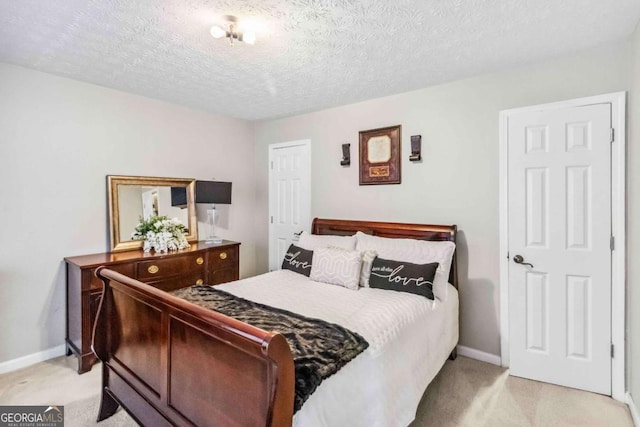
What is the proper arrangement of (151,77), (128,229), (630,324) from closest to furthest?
(630,324), (151,77), (128,229)

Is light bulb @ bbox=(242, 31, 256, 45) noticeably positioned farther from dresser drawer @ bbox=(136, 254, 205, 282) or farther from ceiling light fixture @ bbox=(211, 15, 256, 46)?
dresser drawer @ bbox=(136, 254, 205, 282)

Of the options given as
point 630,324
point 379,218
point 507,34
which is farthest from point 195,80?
point 630,324

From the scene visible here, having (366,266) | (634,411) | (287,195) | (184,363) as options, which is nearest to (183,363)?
(184,363)

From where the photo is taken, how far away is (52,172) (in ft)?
9.42

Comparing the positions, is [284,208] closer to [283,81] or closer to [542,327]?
[283,81]

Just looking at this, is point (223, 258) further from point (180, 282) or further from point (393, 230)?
point (393, 230)

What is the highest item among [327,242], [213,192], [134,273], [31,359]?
[213,192]

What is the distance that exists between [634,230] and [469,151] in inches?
48.8

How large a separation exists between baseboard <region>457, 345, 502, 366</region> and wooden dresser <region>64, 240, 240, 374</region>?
2526mm

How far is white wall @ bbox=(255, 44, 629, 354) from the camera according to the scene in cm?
245

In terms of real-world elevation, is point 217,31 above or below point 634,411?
above

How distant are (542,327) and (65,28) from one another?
395 centimetres

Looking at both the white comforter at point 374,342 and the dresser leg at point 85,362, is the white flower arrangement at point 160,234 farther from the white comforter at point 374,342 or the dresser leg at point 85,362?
the white comforter at point 374,342

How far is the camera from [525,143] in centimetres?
259
